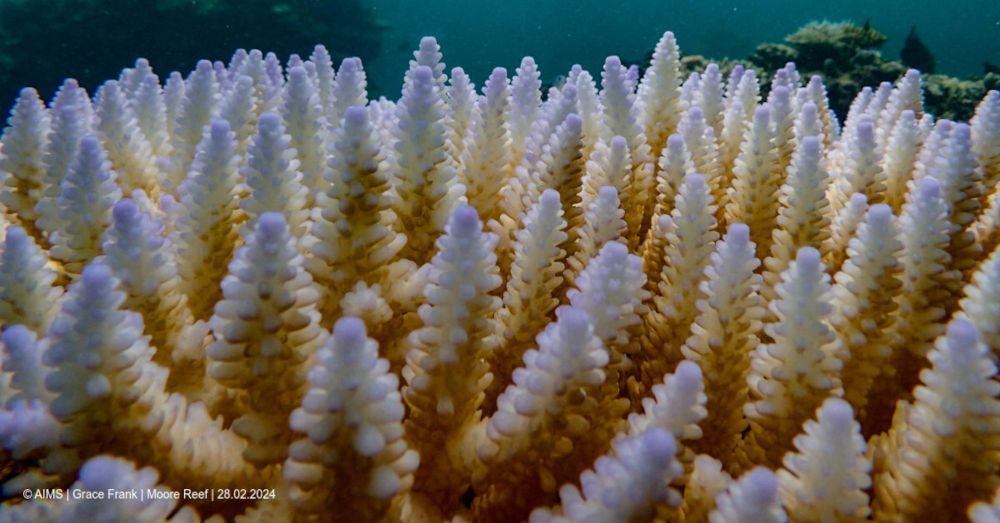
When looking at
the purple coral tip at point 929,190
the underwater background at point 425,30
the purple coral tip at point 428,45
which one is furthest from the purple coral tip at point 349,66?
the underwater background at point 425,30

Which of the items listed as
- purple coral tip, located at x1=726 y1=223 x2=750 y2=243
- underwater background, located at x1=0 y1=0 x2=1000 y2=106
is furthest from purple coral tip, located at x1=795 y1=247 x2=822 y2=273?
underwater background, located at x1=0 y1=0 x2=1000 y2=106

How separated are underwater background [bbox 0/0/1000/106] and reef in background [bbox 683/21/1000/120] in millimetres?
882

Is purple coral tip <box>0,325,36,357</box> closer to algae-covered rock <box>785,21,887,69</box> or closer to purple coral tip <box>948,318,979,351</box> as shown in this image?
purple coral tip <box>948,318,979,351</box>

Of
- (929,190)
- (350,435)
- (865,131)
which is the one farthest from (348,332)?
(865,131)

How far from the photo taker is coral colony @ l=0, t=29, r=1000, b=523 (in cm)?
89

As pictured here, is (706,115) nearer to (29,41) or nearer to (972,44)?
(29,41)

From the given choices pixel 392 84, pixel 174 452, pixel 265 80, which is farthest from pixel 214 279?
pixel 392 84

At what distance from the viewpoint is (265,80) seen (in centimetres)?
245

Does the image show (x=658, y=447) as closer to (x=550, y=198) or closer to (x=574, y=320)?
(x=574, y=320)

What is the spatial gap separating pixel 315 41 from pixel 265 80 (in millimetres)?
19655

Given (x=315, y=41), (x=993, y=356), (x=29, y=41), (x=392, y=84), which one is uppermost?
(x=392, y=84)

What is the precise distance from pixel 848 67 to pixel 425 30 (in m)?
83.7

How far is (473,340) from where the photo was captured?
113cm

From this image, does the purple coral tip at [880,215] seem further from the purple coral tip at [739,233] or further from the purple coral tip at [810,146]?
the purple coral tip at [810,146]
